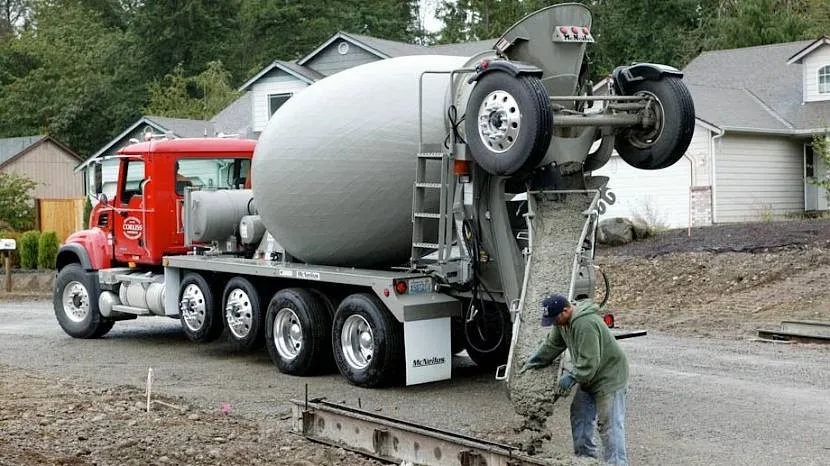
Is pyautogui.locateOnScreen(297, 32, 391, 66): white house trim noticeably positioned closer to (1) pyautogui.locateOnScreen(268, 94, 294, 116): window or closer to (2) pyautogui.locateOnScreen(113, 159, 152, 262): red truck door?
(1) pyautogui.locateOnScreen(268, 94, 294, 116): window

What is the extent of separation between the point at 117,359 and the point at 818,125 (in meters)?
21.2

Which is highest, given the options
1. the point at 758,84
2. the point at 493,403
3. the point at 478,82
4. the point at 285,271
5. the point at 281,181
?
the point at 758,84

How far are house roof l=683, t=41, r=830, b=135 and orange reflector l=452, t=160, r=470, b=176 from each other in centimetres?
1917

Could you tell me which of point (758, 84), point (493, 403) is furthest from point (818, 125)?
point (493, 403)

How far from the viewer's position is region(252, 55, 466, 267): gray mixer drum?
1241 centimetres

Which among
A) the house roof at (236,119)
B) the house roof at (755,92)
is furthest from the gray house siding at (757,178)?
the house roof at (236,119)

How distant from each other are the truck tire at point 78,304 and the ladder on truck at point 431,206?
6.93 metres

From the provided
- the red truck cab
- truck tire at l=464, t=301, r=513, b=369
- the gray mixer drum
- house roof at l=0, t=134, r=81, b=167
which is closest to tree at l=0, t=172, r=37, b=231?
house roof at l=0, t=134, r=81, b=167

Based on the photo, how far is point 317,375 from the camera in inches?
536

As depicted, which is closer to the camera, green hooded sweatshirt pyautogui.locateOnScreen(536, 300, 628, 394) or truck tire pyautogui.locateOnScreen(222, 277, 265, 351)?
green hooded sweatshirt pyautogui.locateOnScreen(536, 300, 628, 394)

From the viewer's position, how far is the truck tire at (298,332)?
522 inches

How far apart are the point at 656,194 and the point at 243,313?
1811 centimetres

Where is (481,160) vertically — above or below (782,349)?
above

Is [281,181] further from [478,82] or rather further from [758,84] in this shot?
[758,84]
